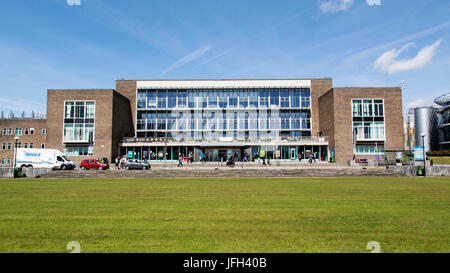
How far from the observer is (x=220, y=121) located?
59.6 meters

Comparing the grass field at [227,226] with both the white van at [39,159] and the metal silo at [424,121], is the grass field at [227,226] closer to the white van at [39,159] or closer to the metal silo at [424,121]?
the white van at [39,159]

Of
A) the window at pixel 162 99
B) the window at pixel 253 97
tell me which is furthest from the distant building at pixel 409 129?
the window at pixel 162 99

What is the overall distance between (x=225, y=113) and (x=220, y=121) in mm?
2070

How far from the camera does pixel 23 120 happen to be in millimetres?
60562

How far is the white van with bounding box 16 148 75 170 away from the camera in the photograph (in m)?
35.9

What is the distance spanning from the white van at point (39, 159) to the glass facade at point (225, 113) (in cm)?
2402

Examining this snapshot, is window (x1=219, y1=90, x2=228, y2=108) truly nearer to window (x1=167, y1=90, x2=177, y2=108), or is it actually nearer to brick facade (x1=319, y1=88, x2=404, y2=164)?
window (x1=167, y1=90, x2=177, y2=108)

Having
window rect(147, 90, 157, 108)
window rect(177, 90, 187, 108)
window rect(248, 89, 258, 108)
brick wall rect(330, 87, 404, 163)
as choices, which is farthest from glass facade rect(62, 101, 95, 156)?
brick wall rect(330, 87, 404, 163)

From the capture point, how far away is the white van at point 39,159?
35875 millimetres

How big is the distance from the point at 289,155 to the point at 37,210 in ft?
160

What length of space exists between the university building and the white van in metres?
9.20

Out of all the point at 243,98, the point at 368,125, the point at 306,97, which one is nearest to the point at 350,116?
the point at 368,125
